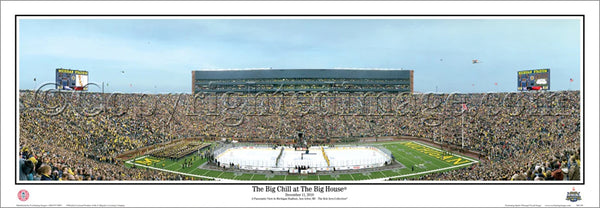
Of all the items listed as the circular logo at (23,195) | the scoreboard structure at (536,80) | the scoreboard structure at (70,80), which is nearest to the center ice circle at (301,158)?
the circular logo at (23,195)

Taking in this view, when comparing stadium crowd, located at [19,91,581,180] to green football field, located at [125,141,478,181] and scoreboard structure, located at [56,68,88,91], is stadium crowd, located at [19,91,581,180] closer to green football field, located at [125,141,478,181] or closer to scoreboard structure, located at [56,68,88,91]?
scoreboard structure, located at [56,68,88,91]

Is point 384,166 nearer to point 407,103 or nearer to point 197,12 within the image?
point 197,12

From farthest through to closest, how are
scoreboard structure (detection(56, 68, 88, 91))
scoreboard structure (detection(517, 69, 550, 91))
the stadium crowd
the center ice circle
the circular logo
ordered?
scoreboard structure (detection(517, 69, 550, 91))
scoreboard structure (detection(56, 68, 88, 91))
the center ice circle
the stadium crowd
the circular logo

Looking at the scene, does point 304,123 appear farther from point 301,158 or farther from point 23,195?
point 23,195

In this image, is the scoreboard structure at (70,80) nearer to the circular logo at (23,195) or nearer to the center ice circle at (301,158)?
the center ice circle at (301,158)

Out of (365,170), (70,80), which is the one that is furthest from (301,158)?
(70,80)

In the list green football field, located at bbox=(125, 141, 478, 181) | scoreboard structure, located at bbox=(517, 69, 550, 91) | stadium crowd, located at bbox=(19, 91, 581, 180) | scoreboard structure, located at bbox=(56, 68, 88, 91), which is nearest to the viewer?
stadium crowd, located at bbox=(19, 91, 581, 180)

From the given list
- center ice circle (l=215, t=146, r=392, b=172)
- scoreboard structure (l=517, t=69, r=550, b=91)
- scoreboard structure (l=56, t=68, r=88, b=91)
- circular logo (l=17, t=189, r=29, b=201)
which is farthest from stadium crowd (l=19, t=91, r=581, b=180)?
center ice circle (l=215, t=146, r=392, b=172)
